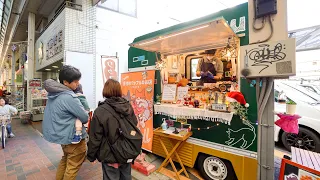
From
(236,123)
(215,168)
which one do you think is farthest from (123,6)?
(215,168)

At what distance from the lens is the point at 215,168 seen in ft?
9.50

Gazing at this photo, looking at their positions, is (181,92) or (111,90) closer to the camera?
(111,90)

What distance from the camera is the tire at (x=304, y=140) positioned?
12.3 feet

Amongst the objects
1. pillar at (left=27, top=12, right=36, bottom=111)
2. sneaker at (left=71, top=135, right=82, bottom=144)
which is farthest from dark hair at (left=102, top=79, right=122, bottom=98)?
pillar at (left=27, top=12, right=36, bottom=111)

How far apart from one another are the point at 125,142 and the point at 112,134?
180 millimetres

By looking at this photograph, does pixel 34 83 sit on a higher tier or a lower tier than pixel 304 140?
higher

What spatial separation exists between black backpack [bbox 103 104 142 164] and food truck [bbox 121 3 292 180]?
1283mm

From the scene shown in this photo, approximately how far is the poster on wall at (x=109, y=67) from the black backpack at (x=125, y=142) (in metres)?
4.01

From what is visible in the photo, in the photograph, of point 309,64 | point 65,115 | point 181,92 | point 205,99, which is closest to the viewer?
point 65,115

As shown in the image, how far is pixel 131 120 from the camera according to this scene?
1.89 metres

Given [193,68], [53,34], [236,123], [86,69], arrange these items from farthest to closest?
[53,34]
[86,69]
[193,68]
[236,123]

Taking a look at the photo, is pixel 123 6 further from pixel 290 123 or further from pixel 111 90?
pixel 290 123

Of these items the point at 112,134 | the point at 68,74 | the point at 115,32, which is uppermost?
the point at 115,32

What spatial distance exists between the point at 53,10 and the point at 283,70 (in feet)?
31.6
